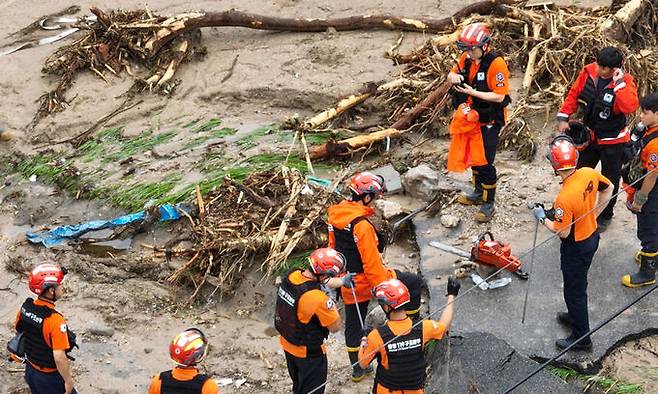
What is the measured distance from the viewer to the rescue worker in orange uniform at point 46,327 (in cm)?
631

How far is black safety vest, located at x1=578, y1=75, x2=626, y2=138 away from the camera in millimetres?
7465

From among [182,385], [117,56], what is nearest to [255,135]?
[117,56]

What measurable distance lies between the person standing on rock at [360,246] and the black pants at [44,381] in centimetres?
242

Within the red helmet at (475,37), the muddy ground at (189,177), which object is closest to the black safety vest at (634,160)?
the muddy ground at (189,177)

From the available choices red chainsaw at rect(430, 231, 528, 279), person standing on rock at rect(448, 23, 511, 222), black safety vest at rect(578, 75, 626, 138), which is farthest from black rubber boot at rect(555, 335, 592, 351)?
person standing on rock at rect(448, 23, 511, 222)

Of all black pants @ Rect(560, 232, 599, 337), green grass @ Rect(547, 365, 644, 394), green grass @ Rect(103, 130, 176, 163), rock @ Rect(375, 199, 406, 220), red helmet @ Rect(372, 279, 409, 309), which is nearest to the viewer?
red helmet @ Rect(372, 279, 409, 309)

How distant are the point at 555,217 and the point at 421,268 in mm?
2037

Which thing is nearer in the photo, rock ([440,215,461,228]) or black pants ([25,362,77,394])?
black pants ([25,362,77,394])

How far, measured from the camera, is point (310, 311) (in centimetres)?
615

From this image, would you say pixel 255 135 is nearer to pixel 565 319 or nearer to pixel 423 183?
pixel 423 183

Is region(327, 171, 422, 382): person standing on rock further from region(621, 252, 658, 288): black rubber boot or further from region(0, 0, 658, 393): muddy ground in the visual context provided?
region(621, 252, 658, 288): black rubber boot

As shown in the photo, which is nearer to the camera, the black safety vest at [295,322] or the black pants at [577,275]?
the black safety vest at [295,322]

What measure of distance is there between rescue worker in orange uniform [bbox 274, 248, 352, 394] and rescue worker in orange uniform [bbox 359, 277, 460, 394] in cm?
45

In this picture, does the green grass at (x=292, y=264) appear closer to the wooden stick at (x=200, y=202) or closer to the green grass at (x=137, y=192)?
the wooden stick at (x=200, y=202)
